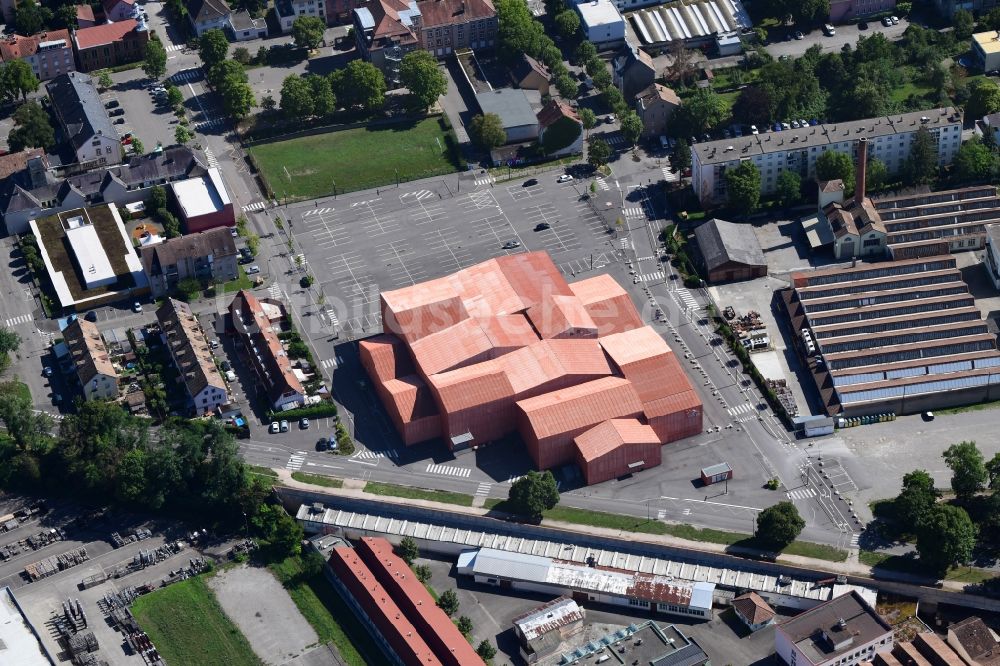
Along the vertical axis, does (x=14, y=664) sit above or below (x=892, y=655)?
above

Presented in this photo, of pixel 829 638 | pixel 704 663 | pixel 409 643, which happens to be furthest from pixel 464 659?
pixel 829 638

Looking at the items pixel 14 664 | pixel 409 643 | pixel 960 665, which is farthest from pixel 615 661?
pixel 14 664

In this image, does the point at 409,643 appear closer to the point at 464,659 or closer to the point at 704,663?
the point at 464,659

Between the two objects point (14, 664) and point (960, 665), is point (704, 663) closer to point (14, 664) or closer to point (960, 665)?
point (960, 665)

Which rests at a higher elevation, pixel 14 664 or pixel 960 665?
pixel 14 664

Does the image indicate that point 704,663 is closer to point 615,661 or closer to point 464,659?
point 615,661

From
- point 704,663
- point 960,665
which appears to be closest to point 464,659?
point 704,663
